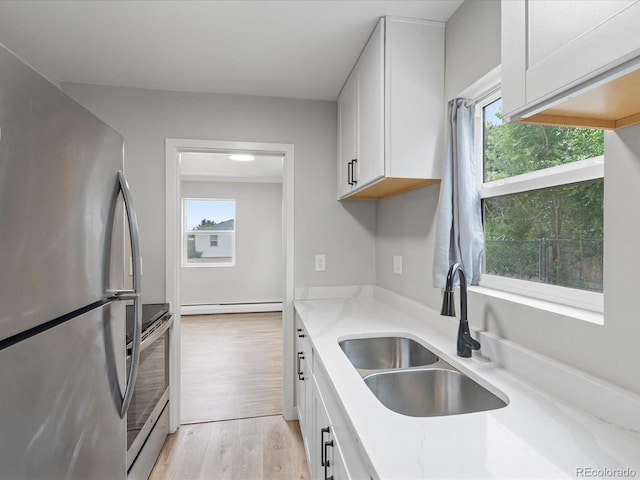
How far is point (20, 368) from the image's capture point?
0.63 meters

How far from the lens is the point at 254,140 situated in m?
2.42

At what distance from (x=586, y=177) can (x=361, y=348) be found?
1.10 m

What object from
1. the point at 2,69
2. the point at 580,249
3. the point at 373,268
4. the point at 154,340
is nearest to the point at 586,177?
the point at 580,249

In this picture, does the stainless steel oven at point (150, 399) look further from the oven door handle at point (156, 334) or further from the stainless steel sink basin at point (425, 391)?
the stainless steel sink basin at point (425, 391)

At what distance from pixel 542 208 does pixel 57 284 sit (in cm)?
145

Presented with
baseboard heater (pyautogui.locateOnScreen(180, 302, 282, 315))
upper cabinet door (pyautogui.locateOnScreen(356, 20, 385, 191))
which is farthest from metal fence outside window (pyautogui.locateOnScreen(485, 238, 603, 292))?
baseboard heater (pyautogui.locateOnScreen(180, 302, 282, 315))

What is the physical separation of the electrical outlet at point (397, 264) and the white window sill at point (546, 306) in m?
0.70

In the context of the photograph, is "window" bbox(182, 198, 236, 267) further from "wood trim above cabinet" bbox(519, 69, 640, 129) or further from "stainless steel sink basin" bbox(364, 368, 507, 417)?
"wood trim above cabinet" bbox(519, 69, 640, 129)

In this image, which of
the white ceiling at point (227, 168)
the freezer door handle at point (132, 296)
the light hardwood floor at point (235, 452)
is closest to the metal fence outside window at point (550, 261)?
the freezer door handle at point (132, 296)

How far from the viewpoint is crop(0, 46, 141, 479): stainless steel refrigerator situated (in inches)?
23.8

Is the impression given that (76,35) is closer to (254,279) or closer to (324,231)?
(324,231)

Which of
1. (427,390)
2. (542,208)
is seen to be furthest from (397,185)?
(427,390)

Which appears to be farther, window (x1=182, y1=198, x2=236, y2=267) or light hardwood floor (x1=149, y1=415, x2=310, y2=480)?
window (x1=182, y1=198, x2=236, y2=267)

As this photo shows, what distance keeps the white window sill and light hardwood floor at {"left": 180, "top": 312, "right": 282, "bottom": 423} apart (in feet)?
6.25
